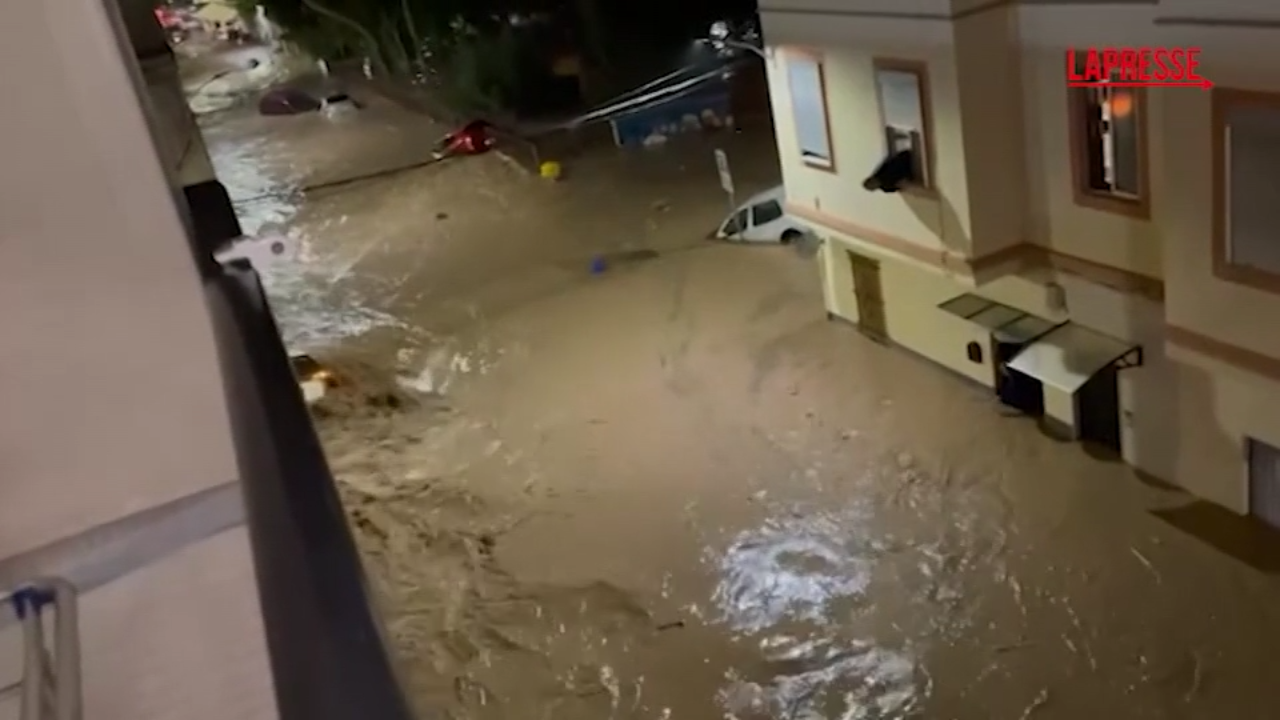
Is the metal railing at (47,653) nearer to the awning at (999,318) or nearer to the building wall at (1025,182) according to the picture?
the building wall at (1025,182)

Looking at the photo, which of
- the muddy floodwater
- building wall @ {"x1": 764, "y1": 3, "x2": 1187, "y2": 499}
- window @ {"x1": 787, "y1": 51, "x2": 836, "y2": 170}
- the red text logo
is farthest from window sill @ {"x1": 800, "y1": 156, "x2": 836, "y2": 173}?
the red text logo

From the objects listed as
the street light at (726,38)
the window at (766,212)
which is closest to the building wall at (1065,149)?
the window at (766,212)

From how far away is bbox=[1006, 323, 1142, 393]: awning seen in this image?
5.45 meters

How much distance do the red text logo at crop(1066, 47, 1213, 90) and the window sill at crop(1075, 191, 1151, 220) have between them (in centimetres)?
49

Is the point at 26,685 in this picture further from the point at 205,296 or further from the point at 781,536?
the point at 781,536

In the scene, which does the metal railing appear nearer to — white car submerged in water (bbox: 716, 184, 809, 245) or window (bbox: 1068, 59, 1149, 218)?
window (bbox: 1068, 59, 1149, 218)

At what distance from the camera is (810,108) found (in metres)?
6.76

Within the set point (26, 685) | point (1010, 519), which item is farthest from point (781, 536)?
point (26, 685)

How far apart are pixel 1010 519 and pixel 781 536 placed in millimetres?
1040

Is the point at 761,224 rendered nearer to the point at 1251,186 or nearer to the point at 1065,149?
the point at 1065,149

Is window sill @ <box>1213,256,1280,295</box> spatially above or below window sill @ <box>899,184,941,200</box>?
below

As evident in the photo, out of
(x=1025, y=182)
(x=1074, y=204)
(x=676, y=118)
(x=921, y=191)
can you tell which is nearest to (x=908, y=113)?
(x=921, y=191)

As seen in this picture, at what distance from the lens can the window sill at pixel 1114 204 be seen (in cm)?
515

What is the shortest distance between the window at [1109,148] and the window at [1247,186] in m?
0.64
